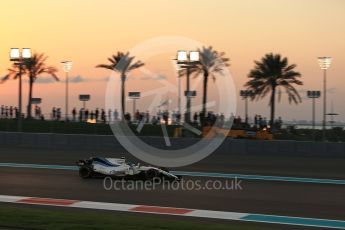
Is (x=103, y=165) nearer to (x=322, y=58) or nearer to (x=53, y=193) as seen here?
(x=53, y=193)

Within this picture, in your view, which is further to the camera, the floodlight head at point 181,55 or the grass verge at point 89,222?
the floodlight head at point 181,55

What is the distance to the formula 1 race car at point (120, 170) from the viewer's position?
569 inches

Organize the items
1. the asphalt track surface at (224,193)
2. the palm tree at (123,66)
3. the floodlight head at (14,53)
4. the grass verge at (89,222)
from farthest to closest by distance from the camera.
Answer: the palm tree at (123,66) → the floodlight head at (14,53) → the asphalt track surface at (224,193) → the grass verge at (89,222)

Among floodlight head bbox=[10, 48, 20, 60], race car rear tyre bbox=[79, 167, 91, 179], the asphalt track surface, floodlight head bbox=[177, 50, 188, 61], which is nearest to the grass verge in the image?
the asphalt track surface

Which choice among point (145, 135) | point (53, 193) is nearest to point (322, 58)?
point (145, 135)

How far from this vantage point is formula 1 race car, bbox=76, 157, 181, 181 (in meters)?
14.4

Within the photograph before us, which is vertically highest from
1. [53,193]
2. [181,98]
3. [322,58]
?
[322,58]

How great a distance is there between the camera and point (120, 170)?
14688 millimetres

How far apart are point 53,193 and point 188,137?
16198 mm

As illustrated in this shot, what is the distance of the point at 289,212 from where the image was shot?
34.3ft

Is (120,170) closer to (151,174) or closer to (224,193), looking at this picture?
(151,174)

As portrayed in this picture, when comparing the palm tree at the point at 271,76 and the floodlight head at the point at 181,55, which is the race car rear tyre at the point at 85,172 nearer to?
the floodlight head at the point at 181,55

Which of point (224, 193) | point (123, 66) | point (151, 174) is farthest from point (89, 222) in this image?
point (123, 66)

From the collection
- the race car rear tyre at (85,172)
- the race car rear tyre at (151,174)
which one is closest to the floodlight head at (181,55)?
the race car rear tyre at (85,172)
